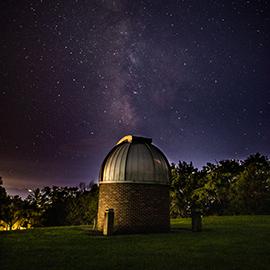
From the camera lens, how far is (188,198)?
45.8m

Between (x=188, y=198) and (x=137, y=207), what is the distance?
30.6 metres

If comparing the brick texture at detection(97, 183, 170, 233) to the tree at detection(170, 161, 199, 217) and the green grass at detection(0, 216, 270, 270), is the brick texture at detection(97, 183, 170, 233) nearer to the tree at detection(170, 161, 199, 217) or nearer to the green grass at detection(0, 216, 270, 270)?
the green grass at detection(0, 216, 270, 270)

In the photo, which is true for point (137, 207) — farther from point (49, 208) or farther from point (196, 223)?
point (49, 208)

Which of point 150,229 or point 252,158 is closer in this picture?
point 150,229

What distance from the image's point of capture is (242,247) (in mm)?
11070

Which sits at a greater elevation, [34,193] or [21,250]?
[34,193]

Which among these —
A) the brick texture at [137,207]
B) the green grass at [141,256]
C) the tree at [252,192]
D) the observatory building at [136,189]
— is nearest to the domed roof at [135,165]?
the observatory building at [136,189]

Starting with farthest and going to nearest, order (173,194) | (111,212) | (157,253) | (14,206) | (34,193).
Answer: (34,193) → (14,206) → (173,194) → (111,212) → (157,253)

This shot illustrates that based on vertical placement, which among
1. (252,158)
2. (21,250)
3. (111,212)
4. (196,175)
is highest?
(252,158)

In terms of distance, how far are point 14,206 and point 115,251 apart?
46.9m

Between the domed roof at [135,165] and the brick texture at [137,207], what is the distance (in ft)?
1.38

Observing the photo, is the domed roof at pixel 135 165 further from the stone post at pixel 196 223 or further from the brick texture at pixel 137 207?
the stone post at pixel 196 223

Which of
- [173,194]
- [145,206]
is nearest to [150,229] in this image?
[145,206]

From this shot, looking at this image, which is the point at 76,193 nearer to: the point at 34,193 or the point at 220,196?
the point at 34,193
